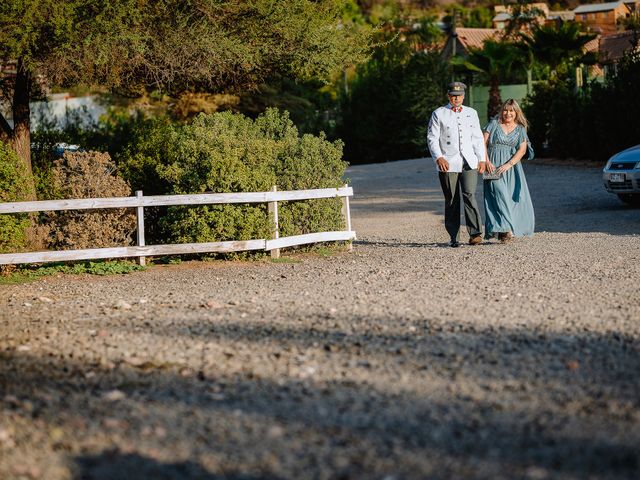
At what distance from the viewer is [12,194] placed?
12.4 meters

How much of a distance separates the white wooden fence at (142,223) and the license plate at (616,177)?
6.77 metres

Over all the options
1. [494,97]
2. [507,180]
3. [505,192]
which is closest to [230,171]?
[505,192]

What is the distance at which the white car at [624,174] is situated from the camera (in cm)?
1741

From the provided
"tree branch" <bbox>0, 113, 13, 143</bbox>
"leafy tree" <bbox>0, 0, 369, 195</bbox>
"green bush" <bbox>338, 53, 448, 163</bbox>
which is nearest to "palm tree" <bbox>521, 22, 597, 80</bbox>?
"green bush" <bbox>338, 53, 448, 163</bbox>

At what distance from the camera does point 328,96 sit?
183 feet

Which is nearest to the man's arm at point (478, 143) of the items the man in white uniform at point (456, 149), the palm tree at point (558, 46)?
the man in white uniform at point (456, 149)

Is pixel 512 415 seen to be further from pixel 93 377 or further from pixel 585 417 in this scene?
pixel 93 377

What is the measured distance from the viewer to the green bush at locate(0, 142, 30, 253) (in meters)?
12.2

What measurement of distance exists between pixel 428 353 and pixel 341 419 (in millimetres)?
1679

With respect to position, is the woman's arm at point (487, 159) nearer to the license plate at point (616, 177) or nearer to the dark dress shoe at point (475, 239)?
the dark dress shoe at point (475, 239)

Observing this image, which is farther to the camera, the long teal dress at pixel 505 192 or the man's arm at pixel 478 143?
the long teal dress at pixel 505 192

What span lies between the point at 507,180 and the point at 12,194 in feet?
21.3

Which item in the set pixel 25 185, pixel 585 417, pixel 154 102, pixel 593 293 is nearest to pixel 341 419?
pixel 585 417

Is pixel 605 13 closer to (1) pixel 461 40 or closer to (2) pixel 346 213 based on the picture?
(1) pixel 461 40
